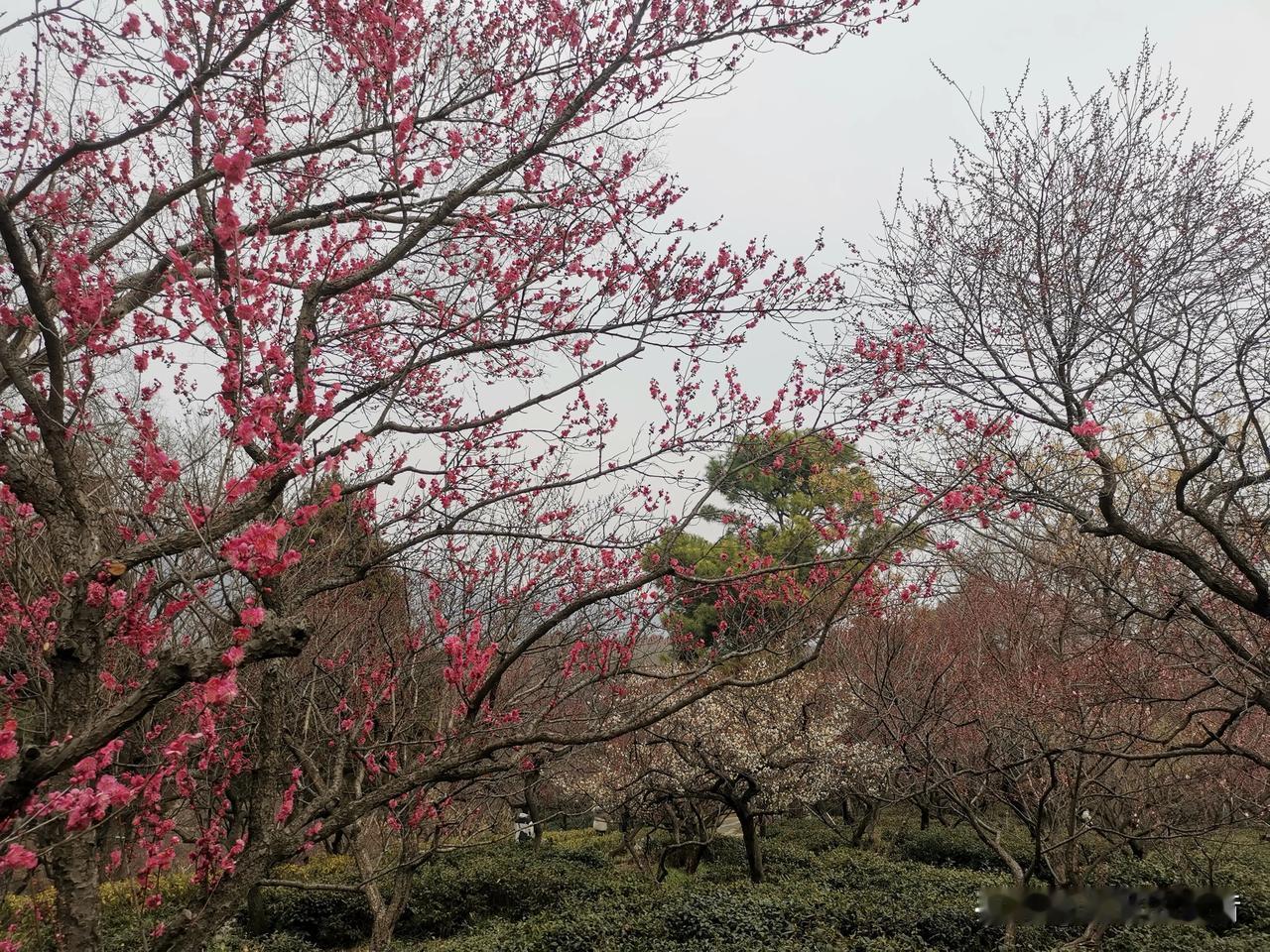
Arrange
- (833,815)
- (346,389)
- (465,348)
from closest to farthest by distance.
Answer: (465,348) → (346,389) → (833,815)

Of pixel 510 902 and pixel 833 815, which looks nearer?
pixel 510 902

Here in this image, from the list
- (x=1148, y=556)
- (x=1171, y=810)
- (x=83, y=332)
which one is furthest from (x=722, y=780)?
(x=83, y=332)

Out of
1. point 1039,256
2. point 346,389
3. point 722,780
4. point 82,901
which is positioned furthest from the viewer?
point 722,780

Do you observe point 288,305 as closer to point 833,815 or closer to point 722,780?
point 722,780

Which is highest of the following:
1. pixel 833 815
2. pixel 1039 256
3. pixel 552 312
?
pixel 1039 256

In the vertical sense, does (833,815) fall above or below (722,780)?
below

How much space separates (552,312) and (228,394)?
6.82 feet

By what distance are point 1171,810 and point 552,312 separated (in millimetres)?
11362

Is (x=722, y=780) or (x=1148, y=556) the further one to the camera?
(x=722, y=780)

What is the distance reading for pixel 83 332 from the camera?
3168mm

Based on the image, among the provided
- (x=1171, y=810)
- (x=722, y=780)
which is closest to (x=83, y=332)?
(x=722, y=780)

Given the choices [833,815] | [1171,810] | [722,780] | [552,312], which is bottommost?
[833,815]

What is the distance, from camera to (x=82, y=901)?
2.93 metres

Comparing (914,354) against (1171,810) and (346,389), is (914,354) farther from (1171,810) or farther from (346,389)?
(1171,810)
